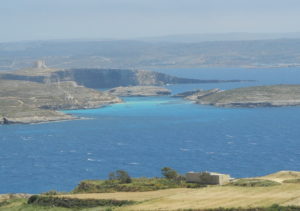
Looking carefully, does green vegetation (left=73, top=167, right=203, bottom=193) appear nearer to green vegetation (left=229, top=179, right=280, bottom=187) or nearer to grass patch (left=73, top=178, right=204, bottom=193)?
grass patch (left=73, top=178, right=204, bottom=193)

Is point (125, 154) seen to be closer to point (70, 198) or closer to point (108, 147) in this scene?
point (108, 147)

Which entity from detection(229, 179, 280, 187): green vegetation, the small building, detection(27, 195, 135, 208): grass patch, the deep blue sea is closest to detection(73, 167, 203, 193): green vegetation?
the small building

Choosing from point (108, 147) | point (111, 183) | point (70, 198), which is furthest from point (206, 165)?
point (70, 198)

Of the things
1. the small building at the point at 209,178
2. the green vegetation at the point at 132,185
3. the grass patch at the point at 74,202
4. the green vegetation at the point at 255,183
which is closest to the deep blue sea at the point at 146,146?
the green vegetation at the point at 132,185

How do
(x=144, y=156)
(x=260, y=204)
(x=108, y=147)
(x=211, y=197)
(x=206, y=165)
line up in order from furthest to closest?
(x=108, y=147)
(x=144, y=156)
(x=206, y=165)
(x=211, y=197)
(x=260, y=204)

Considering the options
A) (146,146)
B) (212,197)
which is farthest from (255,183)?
(146,146)

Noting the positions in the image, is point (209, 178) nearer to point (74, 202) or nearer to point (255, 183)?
point (255, 183)
